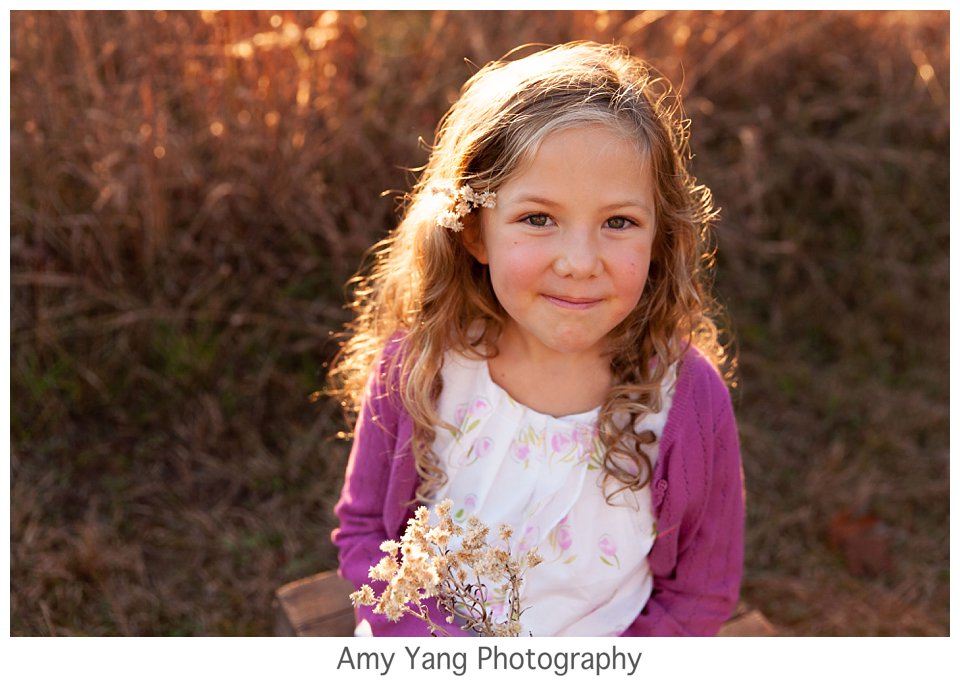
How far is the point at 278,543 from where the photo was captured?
2934 mm

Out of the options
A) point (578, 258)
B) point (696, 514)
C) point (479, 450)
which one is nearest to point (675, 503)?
point (696, 514)

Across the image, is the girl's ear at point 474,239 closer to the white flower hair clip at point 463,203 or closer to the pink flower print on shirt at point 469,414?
the white flower hair clip at point 463,203

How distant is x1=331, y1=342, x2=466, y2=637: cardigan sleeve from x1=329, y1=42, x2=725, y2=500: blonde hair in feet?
0.11

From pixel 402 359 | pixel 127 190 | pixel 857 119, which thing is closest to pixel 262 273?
pixel 127 190

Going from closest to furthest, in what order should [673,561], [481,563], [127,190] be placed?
[481,563]
[673,561]
[127,190]

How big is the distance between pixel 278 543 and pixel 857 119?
2.85 m

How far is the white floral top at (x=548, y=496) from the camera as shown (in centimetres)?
183

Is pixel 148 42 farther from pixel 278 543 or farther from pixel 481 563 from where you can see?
pixel 481 563

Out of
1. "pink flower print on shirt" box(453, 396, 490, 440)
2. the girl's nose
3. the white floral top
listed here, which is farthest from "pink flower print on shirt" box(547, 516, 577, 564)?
the girl's nose

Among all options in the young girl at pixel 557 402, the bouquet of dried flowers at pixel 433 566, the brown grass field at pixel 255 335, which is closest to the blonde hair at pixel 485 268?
the young girl at pixel 557 402

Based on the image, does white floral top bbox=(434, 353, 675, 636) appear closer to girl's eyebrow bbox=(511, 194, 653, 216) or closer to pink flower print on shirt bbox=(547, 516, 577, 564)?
pink flower print on shirt bbox=(547, 516, 577, 564)

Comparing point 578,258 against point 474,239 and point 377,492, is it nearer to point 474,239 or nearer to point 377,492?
point 474,239

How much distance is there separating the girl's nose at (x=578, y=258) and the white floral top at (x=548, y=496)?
34cm
